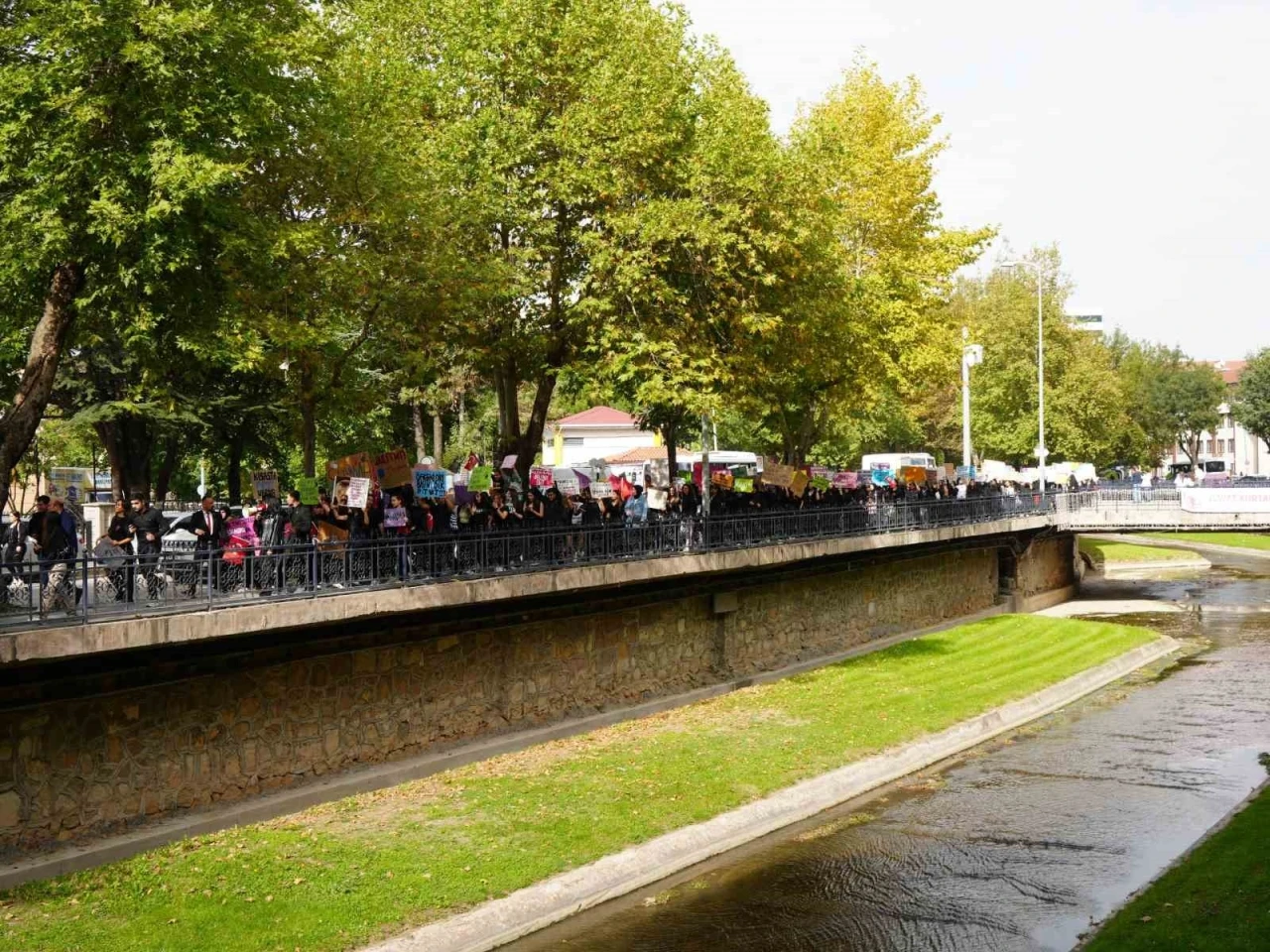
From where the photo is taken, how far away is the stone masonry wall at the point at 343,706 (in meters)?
17.0

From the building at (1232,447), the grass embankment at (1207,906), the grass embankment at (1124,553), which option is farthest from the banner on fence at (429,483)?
the building at (1232,447)

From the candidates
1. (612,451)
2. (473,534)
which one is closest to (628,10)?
(473,534)

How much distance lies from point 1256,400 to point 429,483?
332 ft

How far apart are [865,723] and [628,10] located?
690 inches

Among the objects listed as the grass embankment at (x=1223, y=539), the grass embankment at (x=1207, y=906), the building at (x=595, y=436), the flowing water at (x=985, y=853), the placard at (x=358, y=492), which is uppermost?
the building at (x=595, y=436)

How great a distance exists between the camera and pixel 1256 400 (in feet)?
362

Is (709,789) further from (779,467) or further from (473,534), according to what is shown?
(779,467)

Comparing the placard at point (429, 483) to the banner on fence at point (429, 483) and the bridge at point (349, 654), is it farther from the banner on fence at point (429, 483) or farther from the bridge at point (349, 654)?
the bridge at point (349, 654)

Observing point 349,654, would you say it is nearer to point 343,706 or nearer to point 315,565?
point 343,706

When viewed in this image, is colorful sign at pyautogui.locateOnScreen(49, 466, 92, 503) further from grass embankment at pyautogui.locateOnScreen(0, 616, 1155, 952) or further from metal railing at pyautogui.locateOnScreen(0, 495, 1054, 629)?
grass embankment at pyautogui.locateOnScreen(0, 616, 1155, 952)

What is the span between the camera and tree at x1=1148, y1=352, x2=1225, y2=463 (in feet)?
417

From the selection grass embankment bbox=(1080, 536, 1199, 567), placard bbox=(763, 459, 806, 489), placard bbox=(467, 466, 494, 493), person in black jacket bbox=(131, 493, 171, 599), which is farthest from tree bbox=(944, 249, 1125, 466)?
person in black jacket bbox=(131, 493, 171, 599)

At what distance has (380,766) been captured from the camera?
71.8 ft

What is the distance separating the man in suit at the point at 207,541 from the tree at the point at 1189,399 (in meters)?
119
